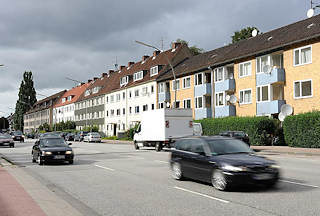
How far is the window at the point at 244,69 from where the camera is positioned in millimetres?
41634

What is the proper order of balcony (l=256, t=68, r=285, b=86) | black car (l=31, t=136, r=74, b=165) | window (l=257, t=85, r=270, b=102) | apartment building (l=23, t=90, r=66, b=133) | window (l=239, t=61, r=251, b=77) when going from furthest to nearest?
1. apartment building (l=23, t=90, r=66, b=133)
2. window (l=239, t=61, r=251, b=77)
3. window (l=257, t=85, r=270, b=102)
4. balcony (l=256, t=68, r=285, b=86)
5. black car (l=31, t=136, r=74, b=165)

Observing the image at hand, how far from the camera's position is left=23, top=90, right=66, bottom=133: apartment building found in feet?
409

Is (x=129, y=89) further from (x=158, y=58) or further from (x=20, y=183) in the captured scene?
(x=20, y=183)

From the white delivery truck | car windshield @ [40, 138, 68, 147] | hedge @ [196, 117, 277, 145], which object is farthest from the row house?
car windshield @ [40, 138, 68, 147]

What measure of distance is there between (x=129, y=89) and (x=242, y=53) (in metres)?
32.7

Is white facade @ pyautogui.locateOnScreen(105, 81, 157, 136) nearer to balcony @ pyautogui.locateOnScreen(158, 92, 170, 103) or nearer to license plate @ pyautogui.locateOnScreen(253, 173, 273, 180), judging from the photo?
balcony @ pyautogui.locateOnScreen(158, 92, 170, 103)

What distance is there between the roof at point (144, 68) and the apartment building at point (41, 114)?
29901 millimetres

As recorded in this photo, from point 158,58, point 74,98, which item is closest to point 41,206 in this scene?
point 158,58

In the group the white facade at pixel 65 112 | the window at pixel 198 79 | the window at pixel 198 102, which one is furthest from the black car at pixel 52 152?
the white facade at pixel 65 112

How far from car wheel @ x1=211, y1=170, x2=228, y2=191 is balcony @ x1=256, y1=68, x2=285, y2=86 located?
93.7ft

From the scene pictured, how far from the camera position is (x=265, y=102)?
38562mm

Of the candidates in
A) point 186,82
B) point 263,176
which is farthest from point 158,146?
point 186,82

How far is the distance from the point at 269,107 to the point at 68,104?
79444 mm

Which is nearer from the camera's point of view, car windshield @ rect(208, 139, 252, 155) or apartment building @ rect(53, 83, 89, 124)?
car windshield @ rect(208, 139, 252, 155)
